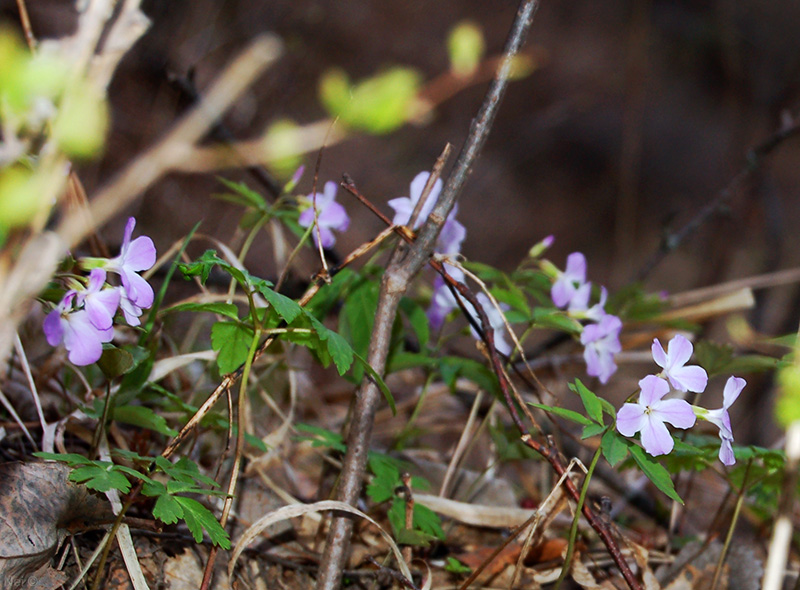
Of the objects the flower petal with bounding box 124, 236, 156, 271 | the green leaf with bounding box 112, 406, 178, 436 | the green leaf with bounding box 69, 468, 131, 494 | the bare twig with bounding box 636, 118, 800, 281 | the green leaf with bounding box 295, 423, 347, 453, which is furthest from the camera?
the bare twig with bounding box 636, 118, 800, 281

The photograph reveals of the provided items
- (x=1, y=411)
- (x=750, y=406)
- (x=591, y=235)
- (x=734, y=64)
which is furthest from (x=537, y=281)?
(x=734, y=64)

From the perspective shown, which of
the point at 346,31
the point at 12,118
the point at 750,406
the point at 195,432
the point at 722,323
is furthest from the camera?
the point at 346,31

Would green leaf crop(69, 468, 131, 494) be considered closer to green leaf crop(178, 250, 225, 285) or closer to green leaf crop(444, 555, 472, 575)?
green leaf crop(178, 250, 225, 285)

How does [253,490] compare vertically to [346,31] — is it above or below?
below

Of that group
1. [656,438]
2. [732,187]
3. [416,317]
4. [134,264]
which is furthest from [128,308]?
[732,187]

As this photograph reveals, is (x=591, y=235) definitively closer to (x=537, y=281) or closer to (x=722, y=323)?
(x=722, y=323)

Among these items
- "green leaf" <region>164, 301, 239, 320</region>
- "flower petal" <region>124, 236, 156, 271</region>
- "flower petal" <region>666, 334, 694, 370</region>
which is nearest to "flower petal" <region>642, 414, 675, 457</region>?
"flower petal" <region>666, 334, 694, 370</region>
